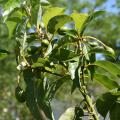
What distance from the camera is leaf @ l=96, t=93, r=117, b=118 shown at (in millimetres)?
1177

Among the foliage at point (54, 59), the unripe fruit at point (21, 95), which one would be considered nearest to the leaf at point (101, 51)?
the foliage at point (54, 59)

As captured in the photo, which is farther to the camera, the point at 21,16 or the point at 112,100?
the point at 21,16

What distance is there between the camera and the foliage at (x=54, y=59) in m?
1.16

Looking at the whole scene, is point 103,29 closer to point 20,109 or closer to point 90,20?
point 20,109

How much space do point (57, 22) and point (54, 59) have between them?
0.45 ft

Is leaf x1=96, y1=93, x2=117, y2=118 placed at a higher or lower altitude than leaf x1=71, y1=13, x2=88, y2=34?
lower

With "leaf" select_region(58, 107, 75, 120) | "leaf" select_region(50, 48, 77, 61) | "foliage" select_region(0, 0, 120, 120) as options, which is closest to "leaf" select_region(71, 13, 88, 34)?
"foliage" select_region(0, 0, 120, 120)

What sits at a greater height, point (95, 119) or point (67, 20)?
point (67, 20)

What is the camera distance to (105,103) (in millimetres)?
1188

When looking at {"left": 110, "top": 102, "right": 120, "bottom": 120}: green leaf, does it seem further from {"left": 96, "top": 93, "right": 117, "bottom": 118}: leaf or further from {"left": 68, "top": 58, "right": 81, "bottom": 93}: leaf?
{"left": 68, "top": 58, "right": 81, "bottom": 93}: leaf

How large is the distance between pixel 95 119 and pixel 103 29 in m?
10.7

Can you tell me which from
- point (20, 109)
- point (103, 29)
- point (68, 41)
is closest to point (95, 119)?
point (68, 41)

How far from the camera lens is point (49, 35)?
1.26m

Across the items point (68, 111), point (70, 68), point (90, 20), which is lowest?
point (68, 111)
